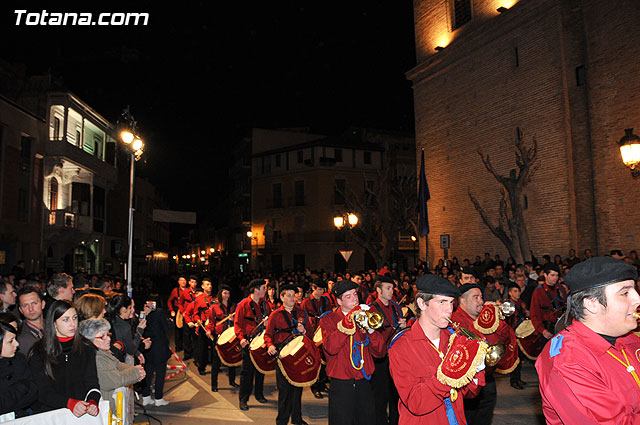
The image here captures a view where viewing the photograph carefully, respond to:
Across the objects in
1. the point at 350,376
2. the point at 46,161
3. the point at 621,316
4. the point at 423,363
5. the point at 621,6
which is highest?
the point at 621,6

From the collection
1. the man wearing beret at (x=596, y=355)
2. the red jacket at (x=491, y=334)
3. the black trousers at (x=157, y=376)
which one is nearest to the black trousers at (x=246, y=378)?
the black trousers at (x=157, y=376)

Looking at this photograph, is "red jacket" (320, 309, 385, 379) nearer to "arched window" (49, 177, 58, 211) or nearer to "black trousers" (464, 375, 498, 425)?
"black trousers" (464, 375, 498, 425)

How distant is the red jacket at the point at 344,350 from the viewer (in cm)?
558

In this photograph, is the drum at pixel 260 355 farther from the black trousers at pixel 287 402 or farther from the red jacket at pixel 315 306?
the red jacket at pixel 315 306

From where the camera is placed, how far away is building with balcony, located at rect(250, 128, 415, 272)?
46.2 m

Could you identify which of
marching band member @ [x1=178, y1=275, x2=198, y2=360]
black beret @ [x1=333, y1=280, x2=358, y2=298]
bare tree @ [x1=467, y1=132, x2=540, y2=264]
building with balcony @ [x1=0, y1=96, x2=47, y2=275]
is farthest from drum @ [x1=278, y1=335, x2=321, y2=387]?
building with balcony @ [x1=0, y1=96, x2=47, y2=275]

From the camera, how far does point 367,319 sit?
16.5ft

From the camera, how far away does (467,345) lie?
3.15 meters

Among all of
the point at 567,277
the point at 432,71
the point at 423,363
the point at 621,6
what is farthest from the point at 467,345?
the point at 432,71

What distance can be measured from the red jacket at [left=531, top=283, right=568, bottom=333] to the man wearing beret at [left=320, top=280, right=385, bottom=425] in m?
4.59

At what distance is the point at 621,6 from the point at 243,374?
1915cm

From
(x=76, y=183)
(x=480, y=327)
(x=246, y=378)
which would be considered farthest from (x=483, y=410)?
(x=76, y=183)

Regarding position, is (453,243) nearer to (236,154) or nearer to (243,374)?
(243,374)

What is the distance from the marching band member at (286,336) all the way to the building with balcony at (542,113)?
15204 millimetres
